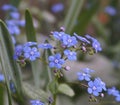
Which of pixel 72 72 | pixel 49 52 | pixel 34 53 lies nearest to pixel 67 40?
pixel 34 53

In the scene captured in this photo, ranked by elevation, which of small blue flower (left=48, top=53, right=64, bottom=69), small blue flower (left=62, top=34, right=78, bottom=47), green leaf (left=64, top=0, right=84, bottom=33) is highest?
green leaf (left=64, top=0, right=84, bottom=33)

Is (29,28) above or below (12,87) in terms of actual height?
above

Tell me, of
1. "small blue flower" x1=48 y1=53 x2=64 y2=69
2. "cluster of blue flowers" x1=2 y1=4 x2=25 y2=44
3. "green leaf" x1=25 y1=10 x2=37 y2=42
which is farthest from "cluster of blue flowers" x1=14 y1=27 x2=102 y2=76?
"cluster of blue flowers" x1=2 y1=4 x2=25 y2=44

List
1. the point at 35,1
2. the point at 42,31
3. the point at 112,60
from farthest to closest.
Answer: the point at 35,1 → the point at 42,31 → the point at 112,60

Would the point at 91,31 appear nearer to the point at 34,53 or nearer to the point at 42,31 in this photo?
the point at 42,31

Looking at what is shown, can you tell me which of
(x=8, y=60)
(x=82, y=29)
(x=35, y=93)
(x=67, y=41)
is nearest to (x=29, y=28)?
(x=8, y=60)

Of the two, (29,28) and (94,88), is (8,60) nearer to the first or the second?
(29,28)

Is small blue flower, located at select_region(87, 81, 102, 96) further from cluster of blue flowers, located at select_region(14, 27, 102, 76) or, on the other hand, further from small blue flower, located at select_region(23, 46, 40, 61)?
small blue flower, located at select_region(23, 46, 40, 61)

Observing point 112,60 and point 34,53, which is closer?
point 34,53

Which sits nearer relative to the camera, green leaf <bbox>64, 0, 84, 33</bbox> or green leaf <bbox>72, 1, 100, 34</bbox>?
green leaf <bbox>64, 0, 84, 33</bbox>
